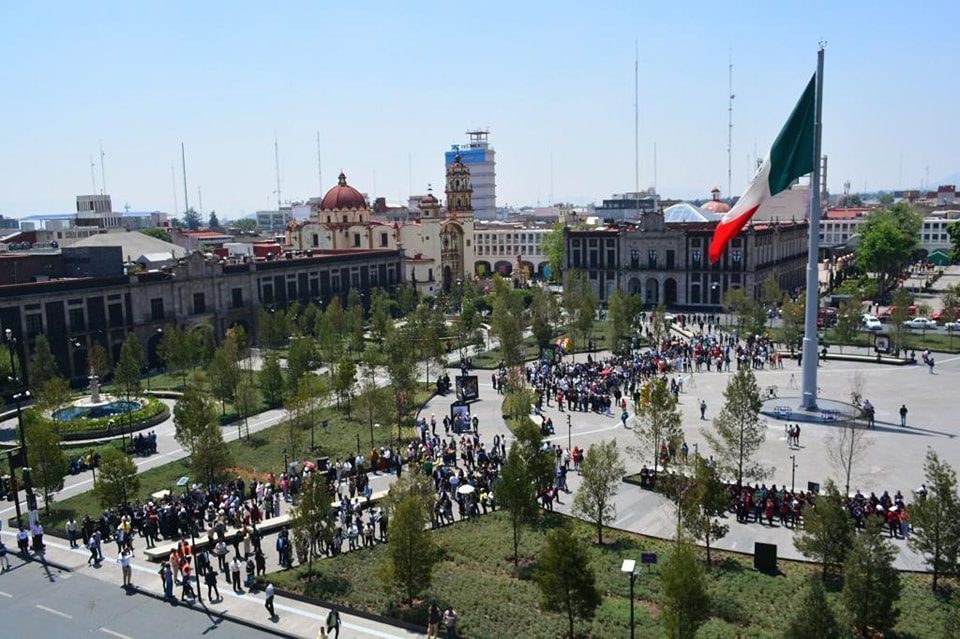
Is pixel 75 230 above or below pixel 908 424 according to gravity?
above

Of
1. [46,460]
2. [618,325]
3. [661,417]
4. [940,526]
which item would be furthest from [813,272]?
[46,460]

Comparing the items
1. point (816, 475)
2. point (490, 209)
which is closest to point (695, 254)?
point (816, 475)

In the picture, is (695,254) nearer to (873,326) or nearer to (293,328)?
(873,326)

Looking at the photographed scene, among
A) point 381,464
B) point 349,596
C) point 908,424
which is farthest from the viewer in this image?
point 908,424

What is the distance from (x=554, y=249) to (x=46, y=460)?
86631 mm

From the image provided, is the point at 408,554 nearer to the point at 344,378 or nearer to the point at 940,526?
the point at 940,526

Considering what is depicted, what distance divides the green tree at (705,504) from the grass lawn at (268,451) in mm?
17189

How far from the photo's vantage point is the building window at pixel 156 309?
60.8 meters

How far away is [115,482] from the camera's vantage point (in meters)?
28.3

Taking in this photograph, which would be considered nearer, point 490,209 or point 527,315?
point 527,315

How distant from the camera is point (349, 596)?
2258 cm

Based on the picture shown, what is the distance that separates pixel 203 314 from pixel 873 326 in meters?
51.1

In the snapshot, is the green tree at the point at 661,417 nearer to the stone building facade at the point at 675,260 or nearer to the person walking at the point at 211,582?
the person walking at the point at 211,582

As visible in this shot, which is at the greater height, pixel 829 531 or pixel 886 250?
pixel 886 250
